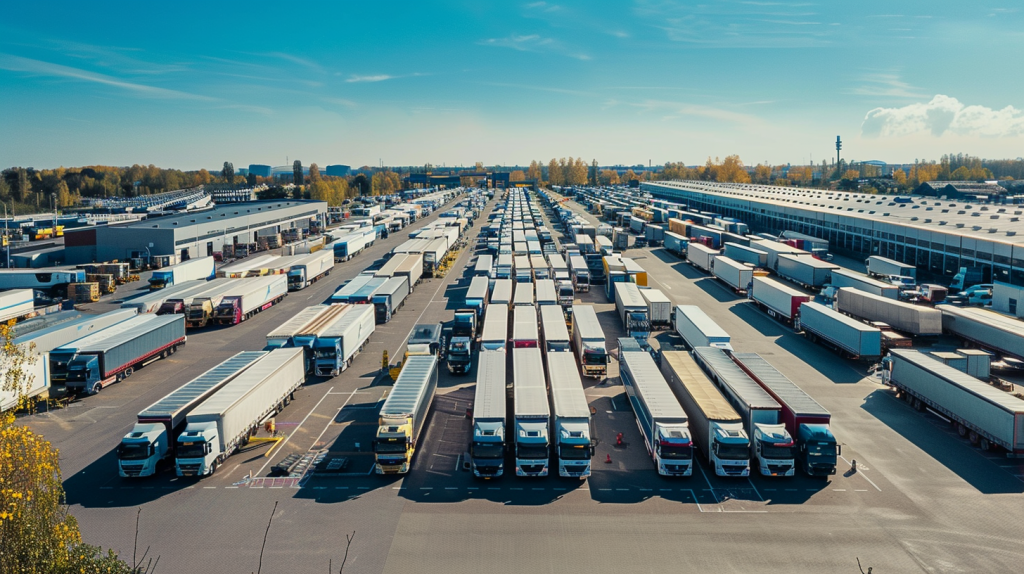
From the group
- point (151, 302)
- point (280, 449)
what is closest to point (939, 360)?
point (280, 449)

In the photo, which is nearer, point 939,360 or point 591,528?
point 591,528

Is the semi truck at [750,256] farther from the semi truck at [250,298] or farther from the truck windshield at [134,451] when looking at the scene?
the truck windshield at [134,451]

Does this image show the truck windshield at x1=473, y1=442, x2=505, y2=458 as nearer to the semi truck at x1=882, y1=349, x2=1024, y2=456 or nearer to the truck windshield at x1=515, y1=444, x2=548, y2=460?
the truck windshield at x1=515, y1=444, x2=548, y2=460

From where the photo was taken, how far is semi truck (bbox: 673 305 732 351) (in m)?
31.8

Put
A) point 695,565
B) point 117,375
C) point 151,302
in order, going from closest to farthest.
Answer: point 695,565, point 117,375, point 151,302

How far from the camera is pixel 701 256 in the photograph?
2547 inches

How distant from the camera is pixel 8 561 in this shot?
1055 cm

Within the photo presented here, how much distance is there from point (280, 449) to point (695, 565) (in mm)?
15995

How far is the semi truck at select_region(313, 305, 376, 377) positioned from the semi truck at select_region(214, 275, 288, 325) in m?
11.4

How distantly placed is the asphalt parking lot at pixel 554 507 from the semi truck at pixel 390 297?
1563 centimetres

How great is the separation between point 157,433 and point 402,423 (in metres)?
8.68

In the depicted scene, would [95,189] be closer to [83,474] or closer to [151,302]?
[151,302]

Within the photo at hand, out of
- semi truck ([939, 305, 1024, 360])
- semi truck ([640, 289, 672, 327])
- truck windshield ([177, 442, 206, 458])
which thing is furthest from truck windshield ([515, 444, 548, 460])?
semi truck ([939, 305, 1024, 360])

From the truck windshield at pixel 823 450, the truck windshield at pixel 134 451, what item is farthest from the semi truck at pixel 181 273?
the truck windshield at pixel 823 450
